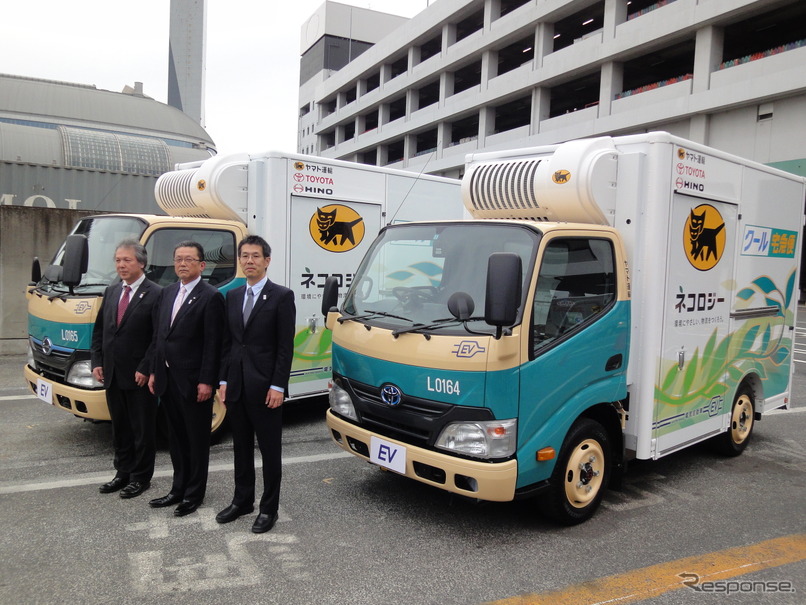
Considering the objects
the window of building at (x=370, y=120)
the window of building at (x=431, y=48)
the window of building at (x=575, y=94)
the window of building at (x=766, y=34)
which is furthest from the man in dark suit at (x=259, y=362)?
the window of building at (x=370, y=120)

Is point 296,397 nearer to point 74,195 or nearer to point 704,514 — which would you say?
point 704,514

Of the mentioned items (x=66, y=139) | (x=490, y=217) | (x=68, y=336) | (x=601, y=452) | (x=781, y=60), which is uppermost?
(x=781, y=60)

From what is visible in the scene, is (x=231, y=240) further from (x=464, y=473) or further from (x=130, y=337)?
(x=464, y=473)

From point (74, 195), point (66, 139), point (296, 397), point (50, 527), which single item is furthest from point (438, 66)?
point (50, 527)

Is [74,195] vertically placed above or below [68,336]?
above

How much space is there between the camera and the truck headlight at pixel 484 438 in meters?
3.65

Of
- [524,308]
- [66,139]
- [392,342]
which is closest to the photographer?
[524,308]

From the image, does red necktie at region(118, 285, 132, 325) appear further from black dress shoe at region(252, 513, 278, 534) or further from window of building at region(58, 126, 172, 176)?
window of building at region(58, 126, 172, 176)

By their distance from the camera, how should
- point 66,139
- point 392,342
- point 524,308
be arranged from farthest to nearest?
point 66,139
point 392,342
point 524,308

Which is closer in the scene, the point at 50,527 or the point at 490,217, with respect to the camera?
the point at 50,527

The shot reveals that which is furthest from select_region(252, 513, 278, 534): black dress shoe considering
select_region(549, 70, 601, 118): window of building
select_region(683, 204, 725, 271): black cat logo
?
select_region(549, 70, 601, 118): window of building

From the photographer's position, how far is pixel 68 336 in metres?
5.23

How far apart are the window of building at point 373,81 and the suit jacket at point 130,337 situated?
165 ft

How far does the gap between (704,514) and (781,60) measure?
70.2 feet
